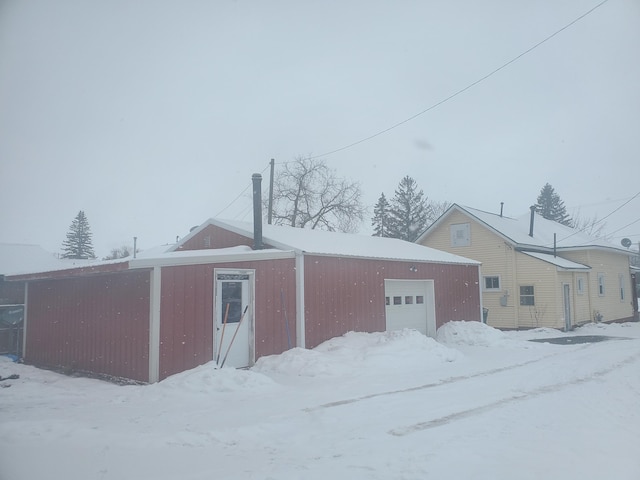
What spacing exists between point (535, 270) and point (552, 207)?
40.5 meters

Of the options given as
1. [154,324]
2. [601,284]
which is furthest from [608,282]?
[154,324]

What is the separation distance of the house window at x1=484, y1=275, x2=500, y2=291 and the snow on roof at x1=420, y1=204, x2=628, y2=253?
2065mm

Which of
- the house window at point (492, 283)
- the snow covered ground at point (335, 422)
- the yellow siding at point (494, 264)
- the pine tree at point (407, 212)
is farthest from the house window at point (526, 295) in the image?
the pine tree at point (407, 212)

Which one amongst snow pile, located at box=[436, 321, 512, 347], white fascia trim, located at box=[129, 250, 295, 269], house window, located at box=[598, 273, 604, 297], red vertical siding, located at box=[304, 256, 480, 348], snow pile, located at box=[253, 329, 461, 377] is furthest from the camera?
house window, located at box=[598, 273, 604, 297]

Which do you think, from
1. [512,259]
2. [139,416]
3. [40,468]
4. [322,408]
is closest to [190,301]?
[139,416]

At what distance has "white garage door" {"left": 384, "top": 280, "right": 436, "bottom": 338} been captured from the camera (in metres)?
16.0

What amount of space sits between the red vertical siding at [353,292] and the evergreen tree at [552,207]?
1806 inches

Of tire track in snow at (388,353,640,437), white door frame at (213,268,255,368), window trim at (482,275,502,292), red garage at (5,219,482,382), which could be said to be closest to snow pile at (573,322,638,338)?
window trim at (482,275,502,292)

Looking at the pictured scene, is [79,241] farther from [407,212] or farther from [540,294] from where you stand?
[540,294]

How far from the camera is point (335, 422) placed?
22.4ft

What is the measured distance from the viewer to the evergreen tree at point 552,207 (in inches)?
2276

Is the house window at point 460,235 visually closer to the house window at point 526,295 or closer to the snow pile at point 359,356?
the house window at point 526,295

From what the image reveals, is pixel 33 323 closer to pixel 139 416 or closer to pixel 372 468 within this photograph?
pixel 139 416

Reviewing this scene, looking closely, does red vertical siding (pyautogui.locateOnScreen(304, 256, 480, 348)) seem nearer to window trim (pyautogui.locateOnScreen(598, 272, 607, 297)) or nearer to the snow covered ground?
the snow covered ground
